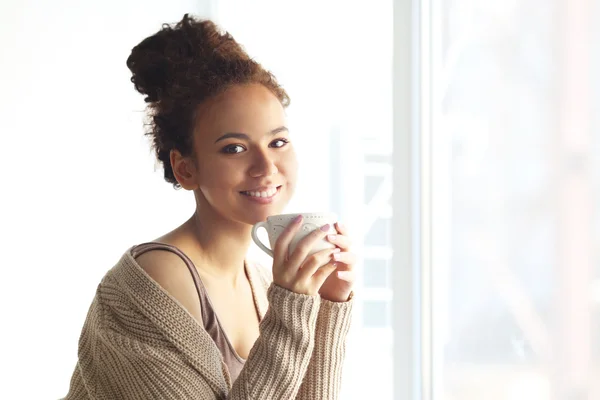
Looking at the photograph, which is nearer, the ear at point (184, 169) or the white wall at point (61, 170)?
the ear at point (184, 169)

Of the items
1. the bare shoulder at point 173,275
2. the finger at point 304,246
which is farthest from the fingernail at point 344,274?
the bare shoulder at point 173,275

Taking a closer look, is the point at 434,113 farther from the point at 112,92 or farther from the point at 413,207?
the point at 112,92

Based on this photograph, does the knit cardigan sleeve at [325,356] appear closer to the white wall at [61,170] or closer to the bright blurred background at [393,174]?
the bright blurred background at [393,174]

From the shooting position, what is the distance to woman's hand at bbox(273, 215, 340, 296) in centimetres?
112

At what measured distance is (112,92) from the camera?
8.79 ft

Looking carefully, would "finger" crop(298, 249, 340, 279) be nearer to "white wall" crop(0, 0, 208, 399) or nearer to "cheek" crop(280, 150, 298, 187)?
"cheek" crop(280, 150, 298, 187)

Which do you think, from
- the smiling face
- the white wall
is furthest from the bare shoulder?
the white wall

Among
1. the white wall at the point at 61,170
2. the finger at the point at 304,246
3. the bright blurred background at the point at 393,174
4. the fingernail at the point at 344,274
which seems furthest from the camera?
the white wall at the point at 61,170

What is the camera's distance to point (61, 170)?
2574 mm

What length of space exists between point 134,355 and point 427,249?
46.4 inches

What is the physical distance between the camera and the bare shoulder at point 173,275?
120 centimetres

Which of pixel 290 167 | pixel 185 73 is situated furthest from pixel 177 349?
pixel 185 73

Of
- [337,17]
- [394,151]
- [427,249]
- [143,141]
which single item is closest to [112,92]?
[143,141]

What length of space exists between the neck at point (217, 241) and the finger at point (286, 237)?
18 cm
